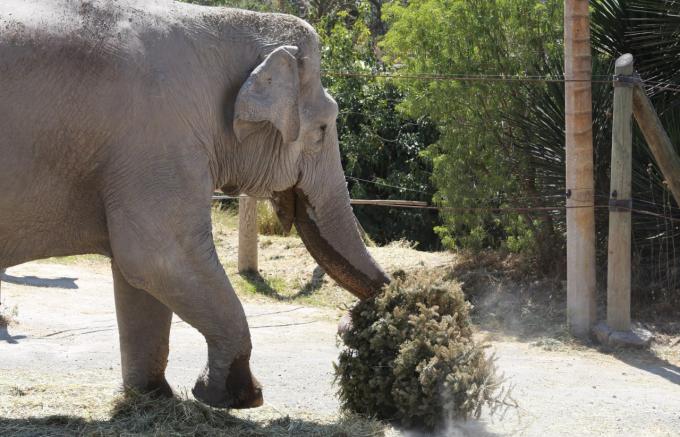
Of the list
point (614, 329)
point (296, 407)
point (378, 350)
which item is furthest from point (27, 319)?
point (614, 329)

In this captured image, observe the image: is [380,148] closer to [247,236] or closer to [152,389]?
[247,236]

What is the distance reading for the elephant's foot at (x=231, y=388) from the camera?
520 cm

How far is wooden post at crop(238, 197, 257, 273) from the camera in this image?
1201cm

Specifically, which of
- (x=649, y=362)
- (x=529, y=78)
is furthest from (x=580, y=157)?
(x=649, y=362)

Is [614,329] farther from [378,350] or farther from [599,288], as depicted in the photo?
[378,350]

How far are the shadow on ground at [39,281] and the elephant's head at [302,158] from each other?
18.3 ft

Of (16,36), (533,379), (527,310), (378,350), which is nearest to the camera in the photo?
(16,36)

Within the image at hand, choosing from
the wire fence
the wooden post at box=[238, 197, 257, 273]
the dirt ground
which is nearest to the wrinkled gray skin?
the dirt ground

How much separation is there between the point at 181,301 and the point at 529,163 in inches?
254

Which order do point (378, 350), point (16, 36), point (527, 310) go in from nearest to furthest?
point (16, 36), point (378, 350), point (527, 310)

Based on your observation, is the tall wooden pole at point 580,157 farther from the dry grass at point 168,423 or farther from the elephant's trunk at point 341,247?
the dry grass at point 168,423

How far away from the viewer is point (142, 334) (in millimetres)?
5887

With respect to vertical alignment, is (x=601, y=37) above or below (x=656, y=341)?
above

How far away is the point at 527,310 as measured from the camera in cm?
1027
